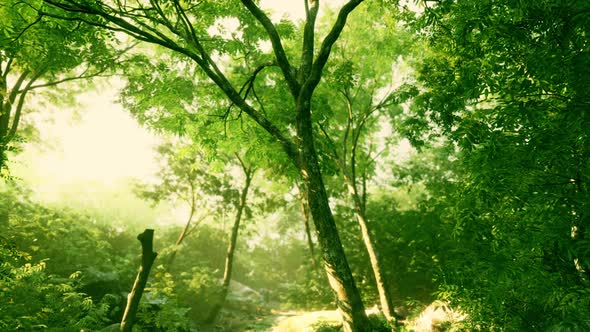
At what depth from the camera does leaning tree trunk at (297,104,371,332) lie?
5.05 meters

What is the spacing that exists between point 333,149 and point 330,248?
5.39 meters

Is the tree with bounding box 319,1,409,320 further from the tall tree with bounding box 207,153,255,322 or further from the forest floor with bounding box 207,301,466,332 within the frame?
the tall tree with bounding box 207,153,255,322

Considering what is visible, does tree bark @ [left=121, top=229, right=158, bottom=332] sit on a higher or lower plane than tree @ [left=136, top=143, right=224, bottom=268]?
lower

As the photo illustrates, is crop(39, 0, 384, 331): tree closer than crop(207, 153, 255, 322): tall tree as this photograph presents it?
Yes

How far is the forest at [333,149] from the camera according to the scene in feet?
11.3

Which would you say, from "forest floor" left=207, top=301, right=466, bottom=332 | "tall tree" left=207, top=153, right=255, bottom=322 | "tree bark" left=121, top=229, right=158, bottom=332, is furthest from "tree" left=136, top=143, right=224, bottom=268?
"tree bark" left=121, top=229, right=158, bottom=332

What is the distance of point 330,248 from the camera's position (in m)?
5.25

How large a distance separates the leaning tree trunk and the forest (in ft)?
0.10

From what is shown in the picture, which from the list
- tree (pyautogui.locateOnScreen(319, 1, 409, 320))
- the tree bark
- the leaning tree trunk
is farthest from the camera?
tree (pyautogui.locateOnScreen(319, 1, 409, 320))

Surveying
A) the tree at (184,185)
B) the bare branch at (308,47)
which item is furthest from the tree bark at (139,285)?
the tree at (184,185)

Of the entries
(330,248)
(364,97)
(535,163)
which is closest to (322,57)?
(330,248)

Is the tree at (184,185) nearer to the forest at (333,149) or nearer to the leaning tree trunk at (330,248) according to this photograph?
the forest at (333,149)

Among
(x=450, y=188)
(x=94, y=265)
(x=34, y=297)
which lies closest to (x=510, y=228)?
(x=450, y=188)

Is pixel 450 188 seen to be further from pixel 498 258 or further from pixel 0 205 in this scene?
pixel 0 205
